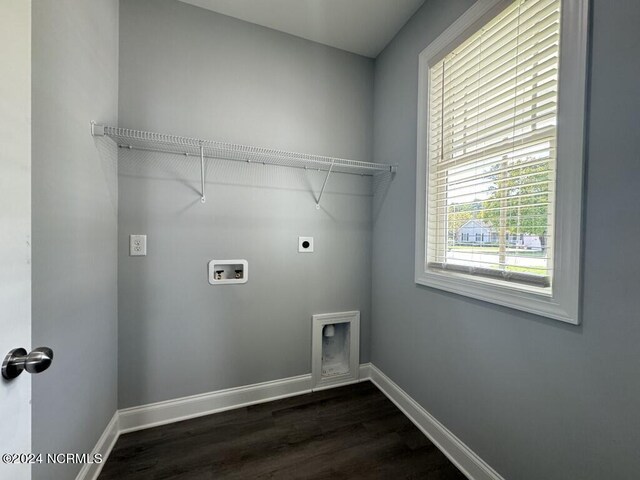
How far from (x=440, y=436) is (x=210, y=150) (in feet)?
7.44

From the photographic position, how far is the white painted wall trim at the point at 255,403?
128 cm

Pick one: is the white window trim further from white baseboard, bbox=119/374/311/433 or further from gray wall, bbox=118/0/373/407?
white baseboard, bbox=119/374/311/433

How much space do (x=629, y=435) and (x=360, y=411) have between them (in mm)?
1323

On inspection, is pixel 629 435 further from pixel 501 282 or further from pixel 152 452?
pixel 152 452

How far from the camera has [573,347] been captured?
3.01ft

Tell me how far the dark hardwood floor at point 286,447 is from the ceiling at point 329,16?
2.76 meters

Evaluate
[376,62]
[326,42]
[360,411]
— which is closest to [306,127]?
[326,42]

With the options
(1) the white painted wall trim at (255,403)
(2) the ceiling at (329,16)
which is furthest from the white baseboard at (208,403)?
(2) the ceiling at (329,16)

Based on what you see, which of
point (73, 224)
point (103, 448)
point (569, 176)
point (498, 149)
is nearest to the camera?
point (569, 176)

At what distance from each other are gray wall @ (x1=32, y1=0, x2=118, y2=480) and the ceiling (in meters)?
0.77

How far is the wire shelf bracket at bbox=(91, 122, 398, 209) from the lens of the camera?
1355 millimetres

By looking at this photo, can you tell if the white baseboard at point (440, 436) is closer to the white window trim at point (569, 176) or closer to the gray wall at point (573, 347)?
the gray wall at point (573, 347)
